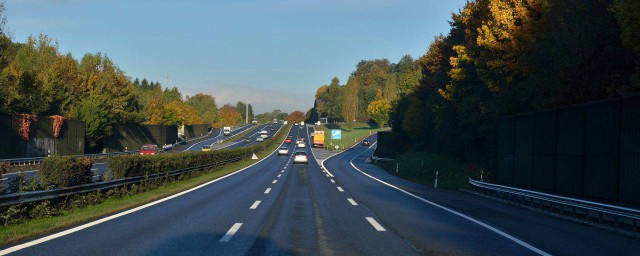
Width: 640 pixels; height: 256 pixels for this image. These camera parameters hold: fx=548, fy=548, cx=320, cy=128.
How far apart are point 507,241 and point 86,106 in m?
59.4

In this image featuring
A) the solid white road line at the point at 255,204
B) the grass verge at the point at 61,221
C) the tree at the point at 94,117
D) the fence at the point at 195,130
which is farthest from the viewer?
the fence at the point at 195,130

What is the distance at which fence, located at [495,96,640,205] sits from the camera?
15.0m

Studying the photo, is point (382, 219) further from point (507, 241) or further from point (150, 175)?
point (150, 175)

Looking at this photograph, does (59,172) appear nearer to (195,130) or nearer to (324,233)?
(324,233)

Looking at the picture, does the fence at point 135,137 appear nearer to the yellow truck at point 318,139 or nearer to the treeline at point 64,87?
the treeline at point 64,87

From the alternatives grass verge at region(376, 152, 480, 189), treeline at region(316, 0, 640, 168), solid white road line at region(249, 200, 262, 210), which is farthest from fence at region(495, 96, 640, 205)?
solid white road line at region(249, 200, 262, 210)

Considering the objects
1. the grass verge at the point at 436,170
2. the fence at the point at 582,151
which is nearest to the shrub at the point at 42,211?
the fence at the point at 582,151

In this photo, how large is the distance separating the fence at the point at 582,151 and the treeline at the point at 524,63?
93.9 inches

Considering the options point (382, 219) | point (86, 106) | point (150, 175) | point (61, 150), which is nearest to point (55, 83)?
point (86, 106)

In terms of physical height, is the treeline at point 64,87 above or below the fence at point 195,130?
above

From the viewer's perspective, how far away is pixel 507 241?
10422 mm

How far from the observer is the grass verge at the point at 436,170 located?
37.7m

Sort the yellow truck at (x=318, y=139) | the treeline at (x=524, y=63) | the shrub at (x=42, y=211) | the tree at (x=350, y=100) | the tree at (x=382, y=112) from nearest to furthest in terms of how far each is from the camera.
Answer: the shrub at (x=42, y=211), the treeline at (x=524, y=63), the yellow truck at (x=318, y=139), the tree at (x=382, y=112), the tree at (x=350, y=100)

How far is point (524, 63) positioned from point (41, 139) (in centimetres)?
3967
